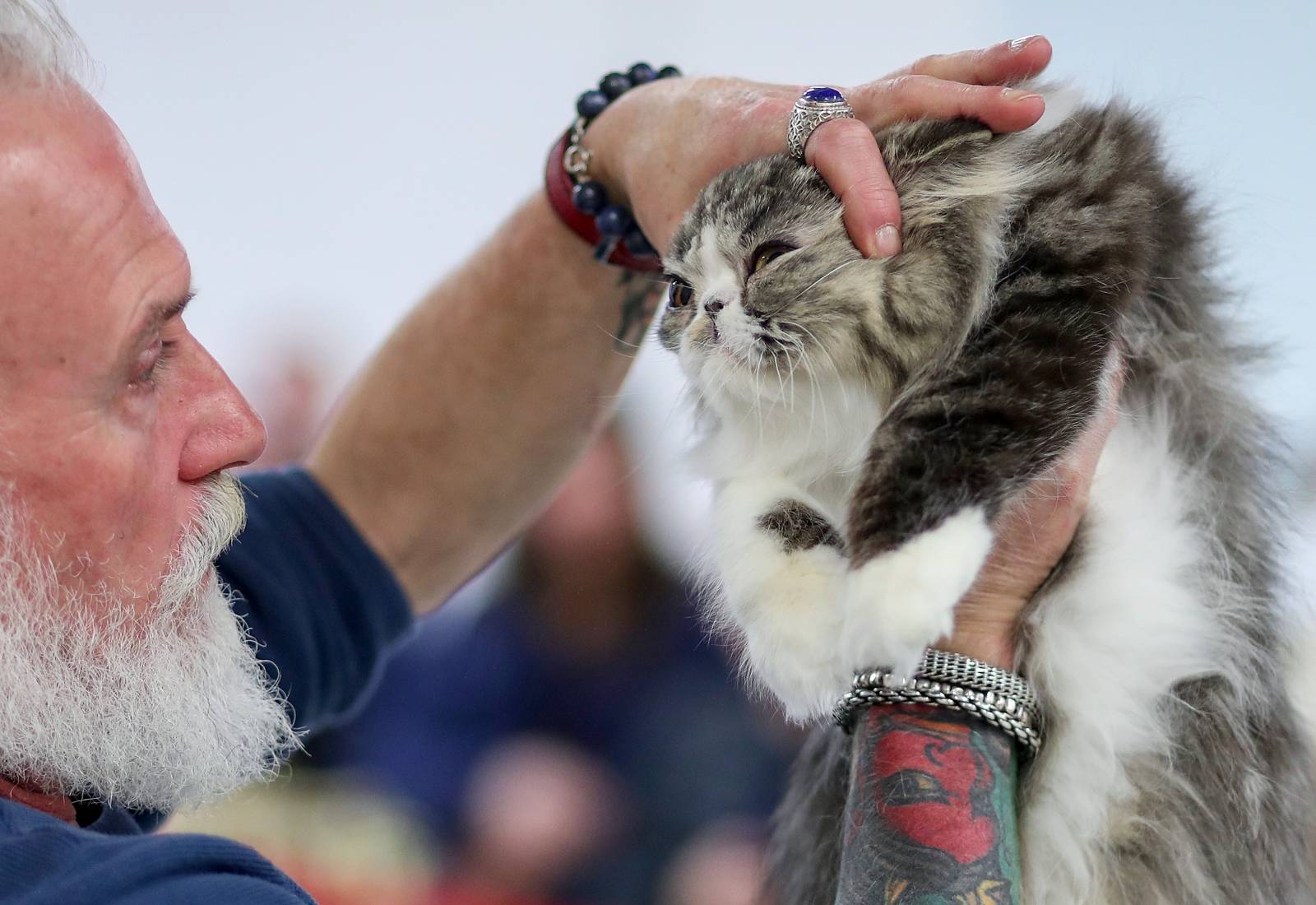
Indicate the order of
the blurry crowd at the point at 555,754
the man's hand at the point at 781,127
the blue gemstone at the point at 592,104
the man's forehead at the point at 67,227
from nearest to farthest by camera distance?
the man's forehead at the point at 67,227 → the man's hand at the point at 781,127 → the blue gemstone at the point at 592,104 → the blurry crowd at the point at 555,754

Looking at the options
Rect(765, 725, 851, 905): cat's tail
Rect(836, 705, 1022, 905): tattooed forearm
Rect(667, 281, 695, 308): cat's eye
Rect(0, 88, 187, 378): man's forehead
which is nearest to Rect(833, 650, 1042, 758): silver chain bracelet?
Rect(836, 705, 1022, 905): tattooed forearm

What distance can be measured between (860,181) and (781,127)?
16cm

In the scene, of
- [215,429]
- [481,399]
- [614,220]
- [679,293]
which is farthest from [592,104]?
[215,429]

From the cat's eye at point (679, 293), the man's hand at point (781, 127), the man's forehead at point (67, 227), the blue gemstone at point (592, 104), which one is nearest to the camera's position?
the man's forehead at point (67, 227)

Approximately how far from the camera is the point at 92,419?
0.89m

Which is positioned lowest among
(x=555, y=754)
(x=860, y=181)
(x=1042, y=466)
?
(x=555, y=754)

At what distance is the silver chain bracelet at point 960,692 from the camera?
0.94 metres

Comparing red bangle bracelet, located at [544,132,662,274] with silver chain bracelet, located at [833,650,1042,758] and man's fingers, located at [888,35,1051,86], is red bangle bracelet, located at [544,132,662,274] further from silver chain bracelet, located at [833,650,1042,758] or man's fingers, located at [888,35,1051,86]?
silver chain bracelet, located at [833,650,1042,758]

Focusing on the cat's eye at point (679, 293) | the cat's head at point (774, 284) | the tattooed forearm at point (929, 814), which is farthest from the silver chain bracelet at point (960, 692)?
the cat's eye at point (679, 293)

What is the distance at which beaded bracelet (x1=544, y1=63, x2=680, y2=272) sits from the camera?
1.30 meters

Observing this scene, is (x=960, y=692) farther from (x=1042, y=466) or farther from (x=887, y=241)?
(x=887, y=241)

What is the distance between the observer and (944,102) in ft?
3.57

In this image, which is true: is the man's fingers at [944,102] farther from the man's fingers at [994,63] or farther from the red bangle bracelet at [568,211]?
the red bangle bracelet at [568,211]

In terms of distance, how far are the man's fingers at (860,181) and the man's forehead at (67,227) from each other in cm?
60
